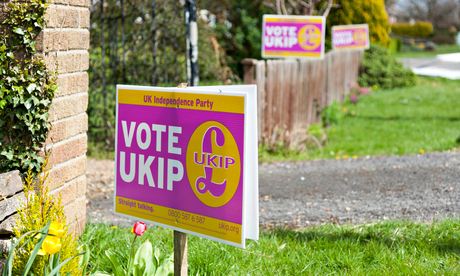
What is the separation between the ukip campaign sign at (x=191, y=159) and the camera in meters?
3.21

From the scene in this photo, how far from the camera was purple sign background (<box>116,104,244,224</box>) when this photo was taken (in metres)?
3.21

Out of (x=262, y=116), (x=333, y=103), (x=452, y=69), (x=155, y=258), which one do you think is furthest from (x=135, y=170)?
(x=452, y=69)

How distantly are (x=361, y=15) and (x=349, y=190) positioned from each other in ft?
46.8

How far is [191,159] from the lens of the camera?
11.1 ft

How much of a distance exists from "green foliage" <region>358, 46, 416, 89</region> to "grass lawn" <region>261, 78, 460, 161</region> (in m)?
0.55

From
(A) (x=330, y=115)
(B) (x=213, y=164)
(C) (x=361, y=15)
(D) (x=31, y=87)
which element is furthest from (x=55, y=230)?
(C) (x=361, y=15)

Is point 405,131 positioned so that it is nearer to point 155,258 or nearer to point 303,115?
point 303,115

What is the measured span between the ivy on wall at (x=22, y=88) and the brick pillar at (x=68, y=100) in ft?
0.27

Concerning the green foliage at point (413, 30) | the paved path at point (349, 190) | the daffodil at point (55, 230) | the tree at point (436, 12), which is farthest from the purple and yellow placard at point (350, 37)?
the tree at point (436, 12)

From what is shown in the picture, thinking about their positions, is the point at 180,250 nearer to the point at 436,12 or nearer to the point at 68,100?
the point at 68,100

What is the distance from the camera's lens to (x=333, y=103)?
14.8 m

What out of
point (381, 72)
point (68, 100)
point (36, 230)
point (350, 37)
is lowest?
point (36, 230)

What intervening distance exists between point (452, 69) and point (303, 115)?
47.2 ft

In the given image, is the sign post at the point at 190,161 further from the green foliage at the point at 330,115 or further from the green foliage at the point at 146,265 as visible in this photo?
the green foliage at the point at 330,115
